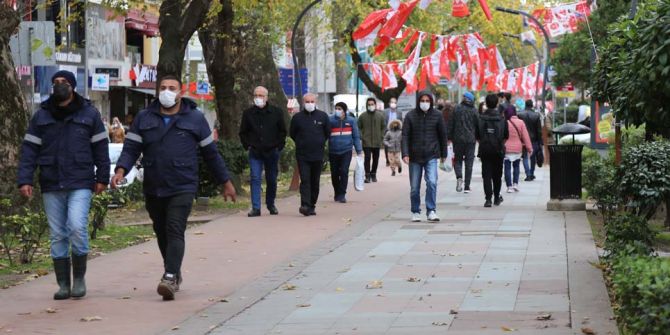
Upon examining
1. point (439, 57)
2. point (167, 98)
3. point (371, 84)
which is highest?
point (439, 57)

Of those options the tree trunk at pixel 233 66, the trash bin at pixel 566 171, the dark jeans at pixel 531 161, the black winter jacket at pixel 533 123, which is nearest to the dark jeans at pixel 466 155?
the dark jeans at pixel 531 161

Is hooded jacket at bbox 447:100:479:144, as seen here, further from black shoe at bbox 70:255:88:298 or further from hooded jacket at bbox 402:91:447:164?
black shoe at bbox 70:255:88:298

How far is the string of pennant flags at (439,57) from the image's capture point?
3139 cm

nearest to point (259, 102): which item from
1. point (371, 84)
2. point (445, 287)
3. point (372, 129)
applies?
point (445, 287)

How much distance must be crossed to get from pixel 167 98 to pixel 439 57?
1234 inches

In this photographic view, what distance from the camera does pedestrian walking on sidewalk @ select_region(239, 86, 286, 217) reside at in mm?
18438

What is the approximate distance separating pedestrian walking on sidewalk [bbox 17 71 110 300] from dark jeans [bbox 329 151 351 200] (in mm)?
11153

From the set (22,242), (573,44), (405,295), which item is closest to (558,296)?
(405,295)

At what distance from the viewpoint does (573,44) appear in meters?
41.5

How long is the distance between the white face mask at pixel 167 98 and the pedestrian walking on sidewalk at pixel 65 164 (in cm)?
50

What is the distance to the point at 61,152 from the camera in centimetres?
1037

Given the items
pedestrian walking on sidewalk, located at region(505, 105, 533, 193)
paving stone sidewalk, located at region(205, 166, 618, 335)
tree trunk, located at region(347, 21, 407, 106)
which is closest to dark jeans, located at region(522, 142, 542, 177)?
pedestrian walking on sidewalk, located at region(505, 105, 533, 193)

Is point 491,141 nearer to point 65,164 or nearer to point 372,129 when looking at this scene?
point 372,129

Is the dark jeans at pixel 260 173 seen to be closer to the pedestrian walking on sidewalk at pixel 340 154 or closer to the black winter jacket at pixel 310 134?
the black winter jacket at pixel 310 134
